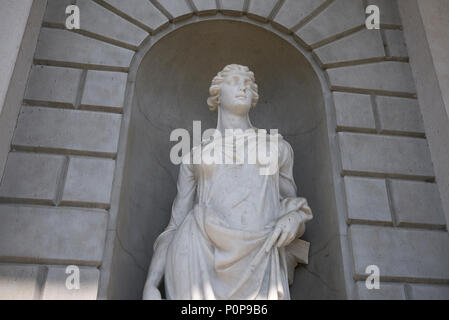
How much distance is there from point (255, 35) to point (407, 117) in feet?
7.12

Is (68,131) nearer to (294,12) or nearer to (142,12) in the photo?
(142,12)

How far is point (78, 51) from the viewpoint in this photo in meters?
6.21

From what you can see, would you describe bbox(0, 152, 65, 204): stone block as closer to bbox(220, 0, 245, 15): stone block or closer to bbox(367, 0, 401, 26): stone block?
bbox(220, 0, 245, 15): stone block

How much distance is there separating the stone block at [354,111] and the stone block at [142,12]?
2207 millimetres

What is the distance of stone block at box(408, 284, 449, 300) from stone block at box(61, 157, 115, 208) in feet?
9.70

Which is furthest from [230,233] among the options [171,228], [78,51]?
[78,51]

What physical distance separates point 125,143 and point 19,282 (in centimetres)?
174

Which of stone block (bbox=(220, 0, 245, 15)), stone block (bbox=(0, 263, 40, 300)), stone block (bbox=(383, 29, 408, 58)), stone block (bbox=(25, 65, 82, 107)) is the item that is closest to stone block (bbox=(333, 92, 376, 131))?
stone block (bbox=(383, 29, 408, 58))

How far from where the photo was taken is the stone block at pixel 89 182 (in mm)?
5324

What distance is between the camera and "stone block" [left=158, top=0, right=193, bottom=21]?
671 cm

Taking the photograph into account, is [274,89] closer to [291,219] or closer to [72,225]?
[291,219]

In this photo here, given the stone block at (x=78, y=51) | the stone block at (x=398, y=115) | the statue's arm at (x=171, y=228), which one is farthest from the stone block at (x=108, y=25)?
the stone block at (x=398, y=115)

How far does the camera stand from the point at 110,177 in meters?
5.48

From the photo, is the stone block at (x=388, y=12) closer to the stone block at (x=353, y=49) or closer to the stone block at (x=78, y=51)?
the stone block at (x=353, y=49)
